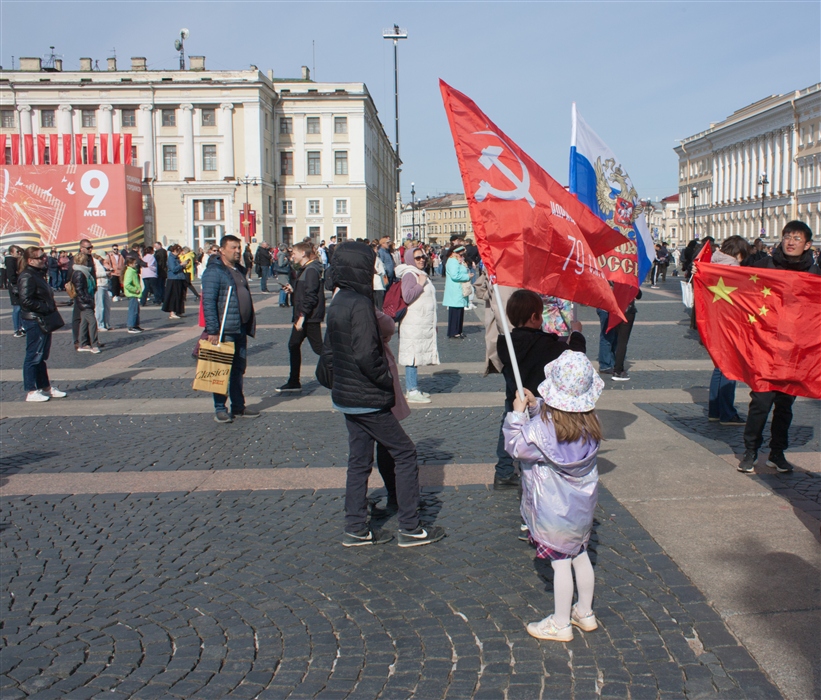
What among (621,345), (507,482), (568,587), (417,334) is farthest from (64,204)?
(568,587)

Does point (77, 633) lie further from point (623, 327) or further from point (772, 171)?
point (772, 171)

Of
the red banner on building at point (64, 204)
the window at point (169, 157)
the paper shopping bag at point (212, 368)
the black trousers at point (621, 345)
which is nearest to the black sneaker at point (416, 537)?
the paper shopping bag at point (212, 368)

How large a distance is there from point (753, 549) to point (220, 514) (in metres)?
3.31

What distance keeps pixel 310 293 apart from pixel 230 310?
1451mm

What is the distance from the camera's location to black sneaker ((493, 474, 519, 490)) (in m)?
5.81

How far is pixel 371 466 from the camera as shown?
191 inches

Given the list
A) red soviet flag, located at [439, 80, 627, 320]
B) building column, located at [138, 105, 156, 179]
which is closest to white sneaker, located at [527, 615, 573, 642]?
red soviet flag, located at [439, 80, 627, 320]

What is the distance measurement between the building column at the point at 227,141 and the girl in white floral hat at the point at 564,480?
69.6 metres

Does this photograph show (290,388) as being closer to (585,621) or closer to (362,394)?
(362,394)

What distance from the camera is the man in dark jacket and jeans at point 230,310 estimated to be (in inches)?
322

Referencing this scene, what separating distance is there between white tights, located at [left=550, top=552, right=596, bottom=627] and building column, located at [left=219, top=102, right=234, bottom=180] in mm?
69737

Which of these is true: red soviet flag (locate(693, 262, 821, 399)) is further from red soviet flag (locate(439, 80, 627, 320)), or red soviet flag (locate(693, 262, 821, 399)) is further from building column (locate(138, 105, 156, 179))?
building column (locate(138, 105, 156, 179))

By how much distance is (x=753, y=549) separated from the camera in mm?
4648

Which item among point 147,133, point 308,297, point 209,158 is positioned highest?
point 147,133
